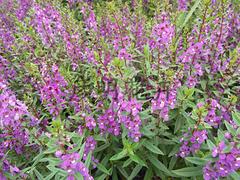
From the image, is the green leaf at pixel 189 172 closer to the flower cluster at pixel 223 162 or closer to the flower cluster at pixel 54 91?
the flower cluster at pixel 223 162

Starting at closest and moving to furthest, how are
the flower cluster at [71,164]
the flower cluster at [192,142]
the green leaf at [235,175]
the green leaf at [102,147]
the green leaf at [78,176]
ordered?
the flower cluster at [71,164] → the green leaf at [78,176] → the green leaf at [235,175] → the flower cluster at [192,142] → the green leaf at [102,147]

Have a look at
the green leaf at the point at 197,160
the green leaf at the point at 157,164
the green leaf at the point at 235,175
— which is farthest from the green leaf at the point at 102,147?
the green leaf at the point at 235,175

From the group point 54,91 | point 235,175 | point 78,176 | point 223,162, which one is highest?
point 54,91

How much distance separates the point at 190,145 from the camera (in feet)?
12.3

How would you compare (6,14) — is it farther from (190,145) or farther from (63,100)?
(190,145)

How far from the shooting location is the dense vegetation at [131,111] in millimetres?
3289

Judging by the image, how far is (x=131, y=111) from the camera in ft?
10.9

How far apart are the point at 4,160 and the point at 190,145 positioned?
2.37 meters

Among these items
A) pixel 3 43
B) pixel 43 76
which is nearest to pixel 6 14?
pixel 3 43

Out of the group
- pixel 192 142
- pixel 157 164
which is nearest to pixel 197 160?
pixel 192 142

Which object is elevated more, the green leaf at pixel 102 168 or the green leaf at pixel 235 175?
the green leaf at pixel 102 168

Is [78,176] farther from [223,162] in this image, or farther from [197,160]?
[223,162]

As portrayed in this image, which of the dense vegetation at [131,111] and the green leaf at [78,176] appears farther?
the dense vegetation at [131,111]

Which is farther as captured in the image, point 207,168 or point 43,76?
point 43,76
